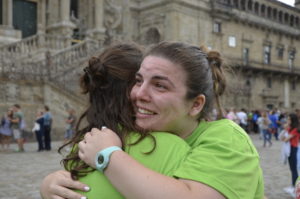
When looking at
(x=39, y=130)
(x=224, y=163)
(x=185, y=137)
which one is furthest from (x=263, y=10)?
(x=224, y=163)

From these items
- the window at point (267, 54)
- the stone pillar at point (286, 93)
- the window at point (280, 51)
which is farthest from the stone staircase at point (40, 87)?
the window at point (280, 51)

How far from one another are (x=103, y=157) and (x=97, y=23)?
105 feet

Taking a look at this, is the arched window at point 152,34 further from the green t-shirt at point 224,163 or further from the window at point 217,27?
the green t-shirt at point 224,163

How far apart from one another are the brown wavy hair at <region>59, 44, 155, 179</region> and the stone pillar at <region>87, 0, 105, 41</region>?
30.5 m

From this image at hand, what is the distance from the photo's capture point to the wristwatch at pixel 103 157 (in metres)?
1.83

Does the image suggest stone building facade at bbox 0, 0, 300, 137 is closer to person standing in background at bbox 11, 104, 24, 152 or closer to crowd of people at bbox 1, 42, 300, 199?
person standing in background at bbox 11, 104, 24, 152

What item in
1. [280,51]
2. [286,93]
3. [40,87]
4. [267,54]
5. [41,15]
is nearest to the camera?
[40,87]

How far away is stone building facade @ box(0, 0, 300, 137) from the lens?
64.4 feet

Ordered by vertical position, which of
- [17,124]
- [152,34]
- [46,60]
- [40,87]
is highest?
[152,34]

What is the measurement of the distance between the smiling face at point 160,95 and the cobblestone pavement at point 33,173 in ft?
19.7

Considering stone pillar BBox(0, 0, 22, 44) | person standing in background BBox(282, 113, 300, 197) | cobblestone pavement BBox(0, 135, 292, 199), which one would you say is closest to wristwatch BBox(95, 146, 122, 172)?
cobblestone pavement BBox(0, 135, 292, 199)

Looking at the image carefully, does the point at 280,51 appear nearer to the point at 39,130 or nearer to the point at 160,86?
the point at 39,130

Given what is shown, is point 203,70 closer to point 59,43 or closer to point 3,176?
point 3,176

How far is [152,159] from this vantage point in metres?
1.80
